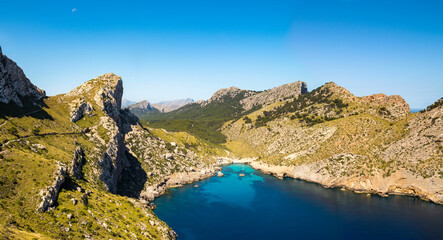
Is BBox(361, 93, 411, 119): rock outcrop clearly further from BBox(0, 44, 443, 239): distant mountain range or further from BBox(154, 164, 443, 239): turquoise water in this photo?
BBox(154, 164, 443, 239): turquoise water

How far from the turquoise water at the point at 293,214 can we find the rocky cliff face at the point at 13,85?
7160cm

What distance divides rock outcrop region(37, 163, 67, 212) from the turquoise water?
45.3m

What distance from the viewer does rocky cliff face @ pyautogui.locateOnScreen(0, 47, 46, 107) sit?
7819 cm

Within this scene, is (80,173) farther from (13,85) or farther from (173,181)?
(173,181)

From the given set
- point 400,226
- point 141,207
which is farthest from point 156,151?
point 400,226

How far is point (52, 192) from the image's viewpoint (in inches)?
2136

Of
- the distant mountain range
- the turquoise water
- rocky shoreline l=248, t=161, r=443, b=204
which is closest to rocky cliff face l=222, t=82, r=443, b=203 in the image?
rocky shoreline l=248, t=161, r=443, b=204

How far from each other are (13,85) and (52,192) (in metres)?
58.7

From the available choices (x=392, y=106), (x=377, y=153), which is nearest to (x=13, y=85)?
(x=377, y=153)

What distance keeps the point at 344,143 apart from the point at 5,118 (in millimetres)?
186186

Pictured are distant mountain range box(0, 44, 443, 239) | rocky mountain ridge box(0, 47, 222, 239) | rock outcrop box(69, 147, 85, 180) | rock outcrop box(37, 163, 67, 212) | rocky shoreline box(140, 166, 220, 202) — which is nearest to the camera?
rocky mountain ridge box(0, 47, 222, 239)

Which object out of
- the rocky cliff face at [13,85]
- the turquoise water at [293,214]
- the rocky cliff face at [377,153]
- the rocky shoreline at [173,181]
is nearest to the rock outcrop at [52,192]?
the rocky cliff face at [13,85]

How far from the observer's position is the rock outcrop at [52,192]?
166ft

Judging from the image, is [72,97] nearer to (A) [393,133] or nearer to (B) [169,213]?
(B) [169,213]
